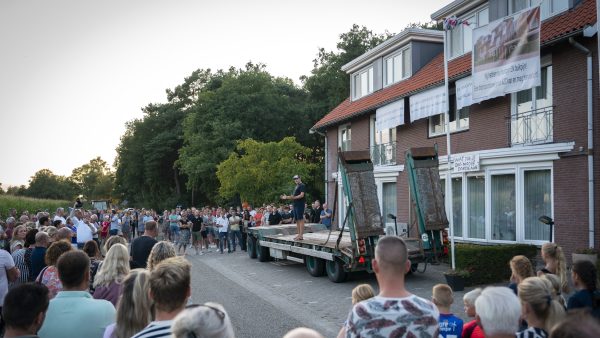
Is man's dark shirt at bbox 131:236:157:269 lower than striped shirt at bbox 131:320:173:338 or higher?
lower

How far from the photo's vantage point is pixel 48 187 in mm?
120875

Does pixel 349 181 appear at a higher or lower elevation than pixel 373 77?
lower

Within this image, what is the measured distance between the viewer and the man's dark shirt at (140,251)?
314 inches

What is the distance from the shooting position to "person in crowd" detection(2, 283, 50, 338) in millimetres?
3232

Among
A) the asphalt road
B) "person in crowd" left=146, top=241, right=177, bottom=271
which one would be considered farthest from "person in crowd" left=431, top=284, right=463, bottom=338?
the asphalt road

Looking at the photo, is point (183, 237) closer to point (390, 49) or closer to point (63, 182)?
point (390, 49)

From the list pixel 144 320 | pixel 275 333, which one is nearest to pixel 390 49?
pixel 275 333

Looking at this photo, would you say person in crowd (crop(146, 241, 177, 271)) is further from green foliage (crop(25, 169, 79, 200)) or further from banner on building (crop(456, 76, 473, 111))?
green foliage (crop(25, 169, 79, 200))

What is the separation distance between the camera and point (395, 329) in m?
2.92

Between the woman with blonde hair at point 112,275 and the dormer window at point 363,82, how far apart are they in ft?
75.6

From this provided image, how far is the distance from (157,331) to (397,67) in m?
23.2

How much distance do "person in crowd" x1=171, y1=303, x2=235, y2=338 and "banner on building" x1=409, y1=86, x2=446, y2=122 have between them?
1771 centimetres

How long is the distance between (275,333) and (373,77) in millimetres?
20134

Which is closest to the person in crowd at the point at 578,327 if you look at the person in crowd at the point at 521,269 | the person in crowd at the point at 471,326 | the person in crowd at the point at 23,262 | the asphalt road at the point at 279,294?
the person in crowd at the point at 471,326
